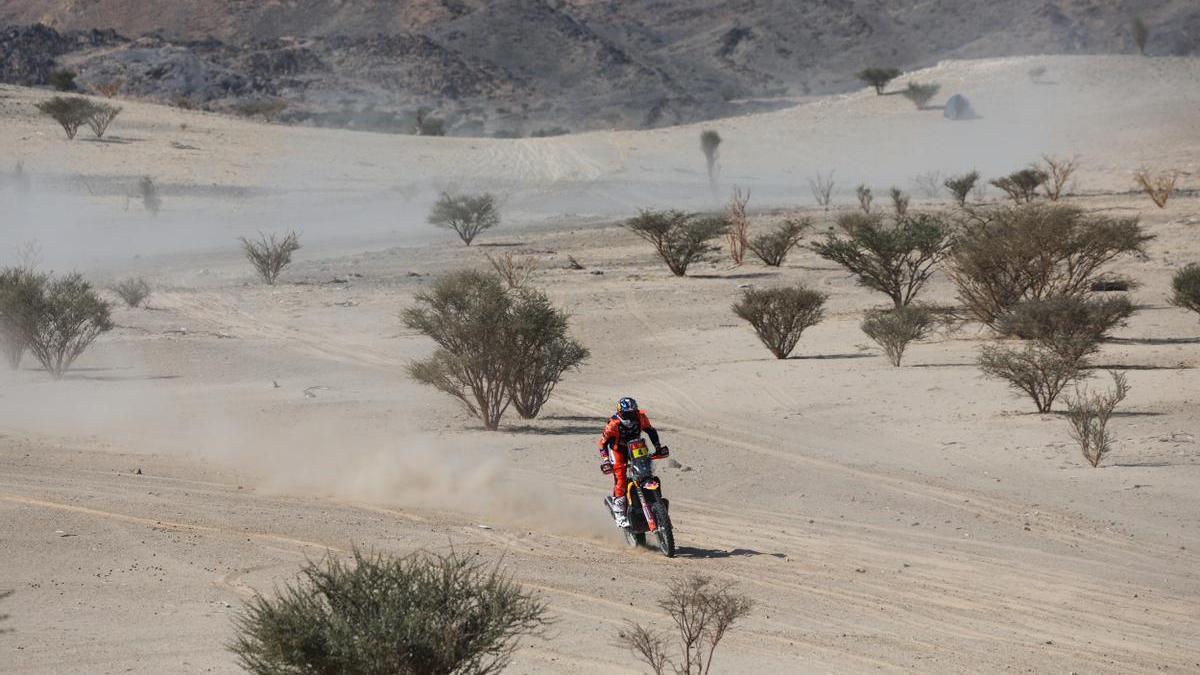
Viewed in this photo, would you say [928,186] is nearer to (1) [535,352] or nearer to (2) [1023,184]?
(2) [1023,184]

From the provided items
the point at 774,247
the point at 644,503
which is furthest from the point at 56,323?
the point at 774,247

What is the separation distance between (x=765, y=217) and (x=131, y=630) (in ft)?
137

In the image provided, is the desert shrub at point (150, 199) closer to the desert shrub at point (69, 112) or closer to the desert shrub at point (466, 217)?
the desert shrub at point (466, 217)

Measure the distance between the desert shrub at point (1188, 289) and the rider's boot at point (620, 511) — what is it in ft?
52.1

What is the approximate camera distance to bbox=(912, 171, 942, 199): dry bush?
196 feet

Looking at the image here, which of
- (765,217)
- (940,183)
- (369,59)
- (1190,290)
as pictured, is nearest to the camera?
(1190,290)

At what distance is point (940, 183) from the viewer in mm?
65500

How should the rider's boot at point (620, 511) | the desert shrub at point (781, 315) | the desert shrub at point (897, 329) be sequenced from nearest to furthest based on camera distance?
the rider's boot at point (620, 511)
the desert shrub at point (897, 329)
the desert shrub at point (781, 315)

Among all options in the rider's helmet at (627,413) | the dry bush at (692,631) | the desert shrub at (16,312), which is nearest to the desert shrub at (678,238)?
the desert shrub at (16,312)

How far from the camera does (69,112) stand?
67188 mm

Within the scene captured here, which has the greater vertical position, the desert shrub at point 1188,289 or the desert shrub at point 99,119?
the desert shrub at point 99,119

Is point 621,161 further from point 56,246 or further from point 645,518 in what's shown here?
point 645,518

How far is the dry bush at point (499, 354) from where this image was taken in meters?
19.3

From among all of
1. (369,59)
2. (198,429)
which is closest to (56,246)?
(198,429)
